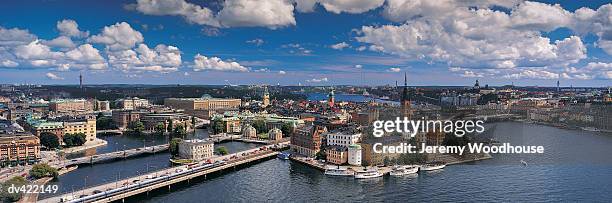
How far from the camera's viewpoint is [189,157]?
3222 centimetres

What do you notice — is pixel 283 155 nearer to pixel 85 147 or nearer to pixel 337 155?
pixel 337 155

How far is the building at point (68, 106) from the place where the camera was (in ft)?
242

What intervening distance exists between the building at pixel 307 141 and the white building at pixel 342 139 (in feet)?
2.28

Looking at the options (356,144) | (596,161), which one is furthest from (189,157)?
(596,161)

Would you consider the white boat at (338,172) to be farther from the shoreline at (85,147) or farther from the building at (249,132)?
the shoreline at (85,147)

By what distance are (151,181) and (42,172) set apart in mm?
6005

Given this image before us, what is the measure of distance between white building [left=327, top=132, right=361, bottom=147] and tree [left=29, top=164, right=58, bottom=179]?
16321mm

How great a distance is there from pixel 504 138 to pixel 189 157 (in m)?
25.8

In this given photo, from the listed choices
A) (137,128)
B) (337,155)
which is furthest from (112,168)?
(137,128)

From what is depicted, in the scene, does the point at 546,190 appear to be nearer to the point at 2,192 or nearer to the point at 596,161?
the point at 596,161

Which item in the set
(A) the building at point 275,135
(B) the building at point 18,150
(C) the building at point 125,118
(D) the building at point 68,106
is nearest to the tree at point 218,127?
(A) the building at point 275,135

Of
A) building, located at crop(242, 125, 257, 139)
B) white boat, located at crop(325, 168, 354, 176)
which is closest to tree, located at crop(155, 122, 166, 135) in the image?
building, located at crop(242, 125, 257, 139)

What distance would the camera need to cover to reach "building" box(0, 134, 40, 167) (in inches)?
1207

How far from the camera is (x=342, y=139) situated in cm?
3294
